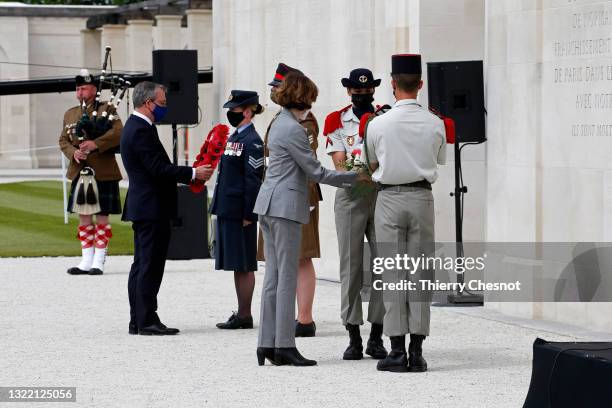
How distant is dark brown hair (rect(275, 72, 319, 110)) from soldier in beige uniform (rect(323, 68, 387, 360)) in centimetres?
66

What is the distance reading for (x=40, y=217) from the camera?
24.9 metres

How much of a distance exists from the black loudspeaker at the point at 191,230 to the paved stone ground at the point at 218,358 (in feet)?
6.50

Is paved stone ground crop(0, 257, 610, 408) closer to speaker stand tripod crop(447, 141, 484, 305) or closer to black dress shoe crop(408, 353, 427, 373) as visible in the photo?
black dress shoe crop(408, 353, 427, 373)

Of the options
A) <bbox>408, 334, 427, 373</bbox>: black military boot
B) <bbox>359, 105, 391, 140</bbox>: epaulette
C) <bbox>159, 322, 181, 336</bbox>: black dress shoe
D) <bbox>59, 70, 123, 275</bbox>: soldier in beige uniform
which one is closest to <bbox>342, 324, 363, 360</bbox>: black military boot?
<bbox>408, 334, 427, 373</bbox>: black military boot

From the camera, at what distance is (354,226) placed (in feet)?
32.1

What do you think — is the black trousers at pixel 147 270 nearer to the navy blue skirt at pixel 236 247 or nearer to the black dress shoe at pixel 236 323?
the navy blue skirt at pixel 236 247

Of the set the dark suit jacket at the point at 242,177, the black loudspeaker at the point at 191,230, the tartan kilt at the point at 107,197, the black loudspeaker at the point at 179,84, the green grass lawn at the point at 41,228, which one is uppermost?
the black loudspeaker at the point at 179,84

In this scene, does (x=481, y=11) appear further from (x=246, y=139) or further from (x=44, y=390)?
(x=44, y=390)

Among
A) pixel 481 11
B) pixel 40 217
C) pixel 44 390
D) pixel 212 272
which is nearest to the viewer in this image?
pixel 44 390

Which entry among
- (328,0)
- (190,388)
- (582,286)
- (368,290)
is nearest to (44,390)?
(190,388)

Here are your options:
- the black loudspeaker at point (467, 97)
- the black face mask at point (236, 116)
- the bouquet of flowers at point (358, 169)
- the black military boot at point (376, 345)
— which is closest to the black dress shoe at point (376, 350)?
the black military boot at point (376, 345)

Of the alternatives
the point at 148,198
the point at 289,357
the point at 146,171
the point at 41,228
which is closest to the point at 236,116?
the point at 146,171

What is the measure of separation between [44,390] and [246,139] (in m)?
3.16

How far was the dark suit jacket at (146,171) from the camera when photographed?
422 inches
